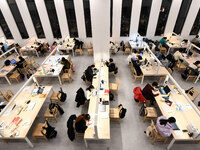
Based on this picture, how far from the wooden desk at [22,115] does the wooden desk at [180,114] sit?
493 cm

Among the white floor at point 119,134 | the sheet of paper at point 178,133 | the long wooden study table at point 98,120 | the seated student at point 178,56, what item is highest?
the seated student at point 178,56

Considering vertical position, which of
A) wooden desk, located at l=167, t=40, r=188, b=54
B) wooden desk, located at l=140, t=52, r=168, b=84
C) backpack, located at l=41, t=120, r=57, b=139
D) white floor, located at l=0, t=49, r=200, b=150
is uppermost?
wooden desk, located at l=167, t=40, r=188, b=54

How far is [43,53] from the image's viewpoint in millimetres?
10188

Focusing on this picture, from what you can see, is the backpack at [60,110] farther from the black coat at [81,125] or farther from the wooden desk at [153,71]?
the wooden desk at [153,71]

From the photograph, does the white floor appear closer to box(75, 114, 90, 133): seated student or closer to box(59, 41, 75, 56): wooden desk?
box(75, 114, 90, 133): seated student

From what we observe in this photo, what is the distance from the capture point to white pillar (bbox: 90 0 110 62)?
6074 mm

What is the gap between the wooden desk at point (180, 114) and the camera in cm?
401

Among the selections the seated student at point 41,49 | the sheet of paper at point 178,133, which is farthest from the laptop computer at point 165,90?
the seated student at point 41,49

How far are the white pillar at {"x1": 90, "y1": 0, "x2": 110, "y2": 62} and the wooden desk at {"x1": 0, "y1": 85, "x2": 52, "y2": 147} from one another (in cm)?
365

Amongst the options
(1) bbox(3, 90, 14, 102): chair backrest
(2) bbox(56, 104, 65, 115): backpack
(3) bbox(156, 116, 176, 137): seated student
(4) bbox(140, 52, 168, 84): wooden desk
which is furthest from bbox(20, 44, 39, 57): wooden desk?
(3) bbox(156, 116, 176, 137): seated student

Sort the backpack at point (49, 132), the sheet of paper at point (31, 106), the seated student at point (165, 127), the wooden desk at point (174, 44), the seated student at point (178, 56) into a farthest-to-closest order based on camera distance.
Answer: the wooden desk at point (174, 44)
the seated student at point (178, 56)
the sheet of paper at point (31, 106)
the backpack at point (49, 132)
the seated student at point (165, 127)

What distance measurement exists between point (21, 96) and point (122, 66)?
6.18 meters

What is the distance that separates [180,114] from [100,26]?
5.31 meters

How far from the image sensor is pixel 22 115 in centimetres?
480
